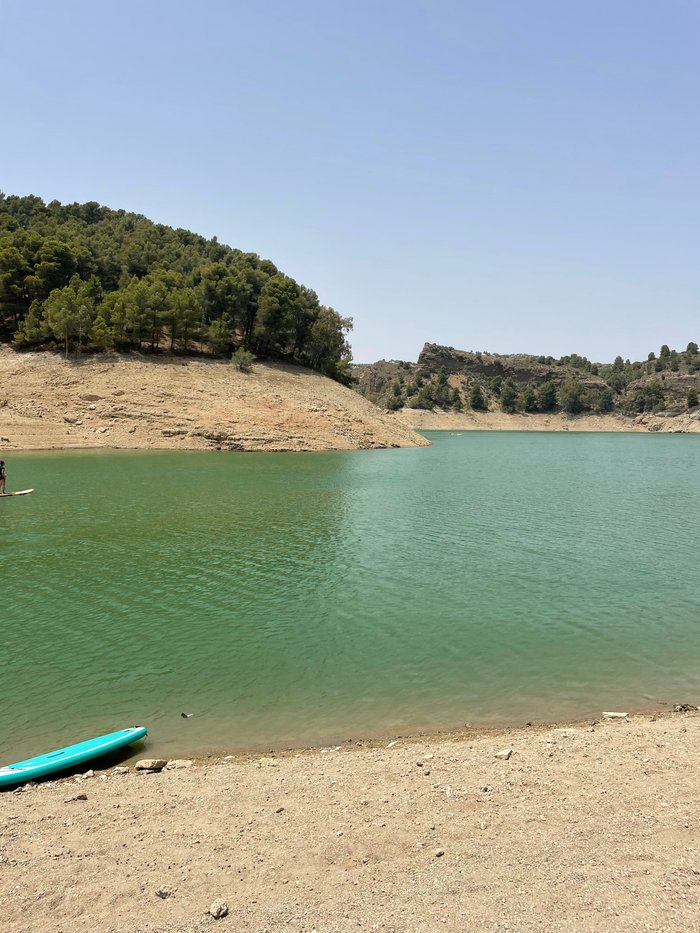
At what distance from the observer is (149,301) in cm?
6712

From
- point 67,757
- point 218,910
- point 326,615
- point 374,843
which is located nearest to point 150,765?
point 67,757

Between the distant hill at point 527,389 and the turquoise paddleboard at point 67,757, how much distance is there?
15175 centimetres

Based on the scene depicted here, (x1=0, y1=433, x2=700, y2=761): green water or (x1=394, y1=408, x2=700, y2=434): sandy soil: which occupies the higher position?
(x1=394, y1=408, x2=700, y2=434): sandy soil

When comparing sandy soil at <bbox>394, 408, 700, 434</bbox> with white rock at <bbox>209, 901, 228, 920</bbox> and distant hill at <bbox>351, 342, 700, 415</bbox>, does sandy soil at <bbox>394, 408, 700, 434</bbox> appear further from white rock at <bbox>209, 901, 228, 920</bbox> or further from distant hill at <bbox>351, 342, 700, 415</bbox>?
white rock at <bbox>209, 901, 228, 920</bbox>

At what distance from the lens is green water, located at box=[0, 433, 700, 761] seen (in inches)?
430

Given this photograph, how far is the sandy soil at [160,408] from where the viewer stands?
5634 cm

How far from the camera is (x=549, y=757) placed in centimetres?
871

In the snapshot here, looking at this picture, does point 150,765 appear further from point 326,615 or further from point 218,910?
point 326,615

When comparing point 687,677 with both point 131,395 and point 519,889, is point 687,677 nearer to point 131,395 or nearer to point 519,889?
point 519,889

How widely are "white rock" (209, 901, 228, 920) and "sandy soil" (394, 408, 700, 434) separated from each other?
149 metres

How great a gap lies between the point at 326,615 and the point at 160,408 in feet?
160

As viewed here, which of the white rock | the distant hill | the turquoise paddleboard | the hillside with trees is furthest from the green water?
the distant hill

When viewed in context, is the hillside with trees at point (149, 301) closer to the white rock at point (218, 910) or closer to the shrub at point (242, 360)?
the shrub at point (242, 360)

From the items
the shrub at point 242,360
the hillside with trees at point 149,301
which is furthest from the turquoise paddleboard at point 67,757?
the shrub at point 242,360
